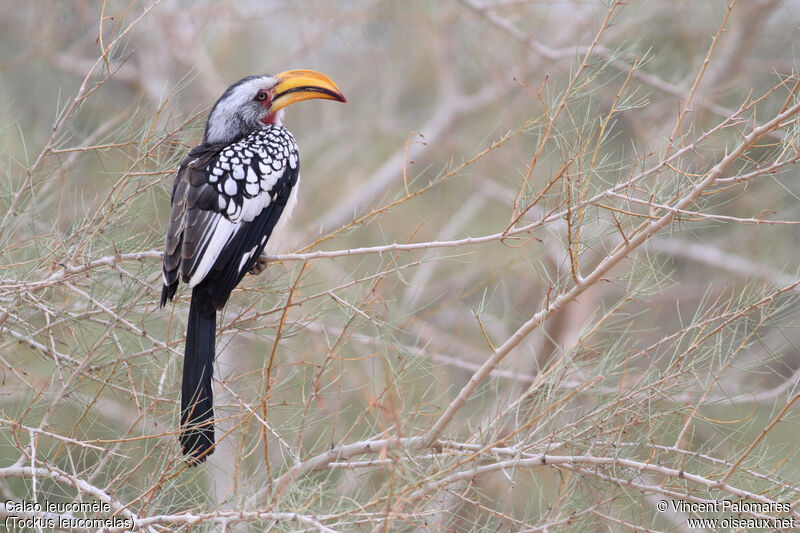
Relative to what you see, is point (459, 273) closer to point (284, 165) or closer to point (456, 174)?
point (284, 165)

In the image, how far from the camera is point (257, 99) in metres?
2.78

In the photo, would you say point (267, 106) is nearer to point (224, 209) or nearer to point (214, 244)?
point (224, 209)

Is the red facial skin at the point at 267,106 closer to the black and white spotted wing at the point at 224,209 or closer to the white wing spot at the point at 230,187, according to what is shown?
the black and white spotted wing at the point at 224,209

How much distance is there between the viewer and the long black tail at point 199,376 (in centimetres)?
192

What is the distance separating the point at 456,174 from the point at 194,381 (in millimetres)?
791

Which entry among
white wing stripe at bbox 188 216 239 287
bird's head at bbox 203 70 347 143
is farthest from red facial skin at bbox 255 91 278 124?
white wing stripe at bbox 188 216 239 287

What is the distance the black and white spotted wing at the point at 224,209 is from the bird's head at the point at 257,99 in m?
0.12

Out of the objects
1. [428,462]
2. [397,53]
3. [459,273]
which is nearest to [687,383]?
[428,462]
